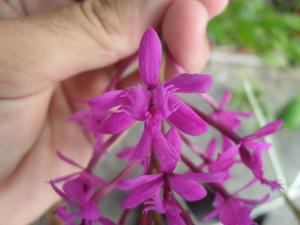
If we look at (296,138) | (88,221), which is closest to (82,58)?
(88,221)

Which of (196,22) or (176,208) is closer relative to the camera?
(176,208)

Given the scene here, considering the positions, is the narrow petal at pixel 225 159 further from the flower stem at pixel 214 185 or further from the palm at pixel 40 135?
the palm at pixel 40 135

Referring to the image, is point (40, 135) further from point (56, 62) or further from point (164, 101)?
point (164, 101)

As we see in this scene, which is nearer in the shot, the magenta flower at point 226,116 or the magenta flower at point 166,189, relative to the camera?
the magenta flower at point 166,189

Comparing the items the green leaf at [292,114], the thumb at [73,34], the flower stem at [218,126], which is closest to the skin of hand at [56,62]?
the thumb at [73,34]

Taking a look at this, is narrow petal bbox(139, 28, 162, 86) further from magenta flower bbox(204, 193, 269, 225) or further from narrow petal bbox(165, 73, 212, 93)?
magenta flower bbox(204, 193, 269, 225)

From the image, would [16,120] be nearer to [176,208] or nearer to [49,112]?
[49,112]

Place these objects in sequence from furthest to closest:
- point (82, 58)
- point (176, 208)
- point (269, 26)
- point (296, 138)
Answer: point (296, 138) < point (269, 26) < point (82, 58) < point (176, 208)

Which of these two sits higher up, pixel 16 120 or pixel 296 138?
pixel 16 120
